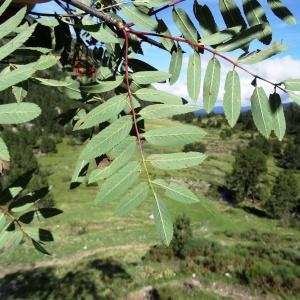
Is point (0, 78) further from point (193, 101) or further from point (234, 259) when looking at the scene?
point (234, 259)

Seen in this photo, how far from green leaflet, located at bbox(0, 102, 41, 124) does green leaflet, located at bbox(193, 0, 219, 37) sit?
79cm

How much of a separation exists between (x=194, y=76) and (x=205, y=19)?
249 millimetres

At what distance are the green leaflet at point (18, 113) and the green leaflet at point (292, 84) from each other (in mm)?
805

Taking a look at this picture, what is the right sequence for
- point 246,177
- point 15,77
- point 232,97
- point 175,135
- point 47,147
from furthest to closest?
point 47,147
point 246,177
point 232,97
point 175,135
point 15,77

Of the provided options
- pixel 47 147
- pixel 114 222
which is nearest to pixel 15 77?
pixel 114 222

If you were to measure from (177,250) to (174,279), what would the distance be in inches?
167

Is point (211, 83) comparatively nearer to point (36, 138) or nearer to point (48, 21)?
point (48, 21)

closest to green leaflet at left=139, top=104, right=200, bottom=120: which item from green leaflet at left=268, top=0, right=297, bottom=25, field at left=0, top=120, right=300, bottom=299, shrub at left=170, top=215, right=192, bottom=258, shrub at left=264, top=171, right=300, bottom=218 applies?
green leaflet at left=268, top=0, right=297, bottom=25

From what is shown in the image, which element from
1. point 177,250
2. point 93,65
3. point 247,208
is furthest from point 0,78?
point 247,208

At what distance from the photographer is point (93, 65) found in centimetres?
244

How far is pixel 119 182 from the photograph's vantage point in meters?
1.46

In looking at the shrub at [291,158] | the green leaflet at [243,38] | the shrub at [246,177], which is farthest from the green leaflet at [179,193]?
the shrub at [291,158]

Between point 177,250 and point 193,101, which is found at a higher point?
point 193,101

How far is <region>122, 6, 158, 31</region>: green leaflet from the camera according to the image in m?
1.69
